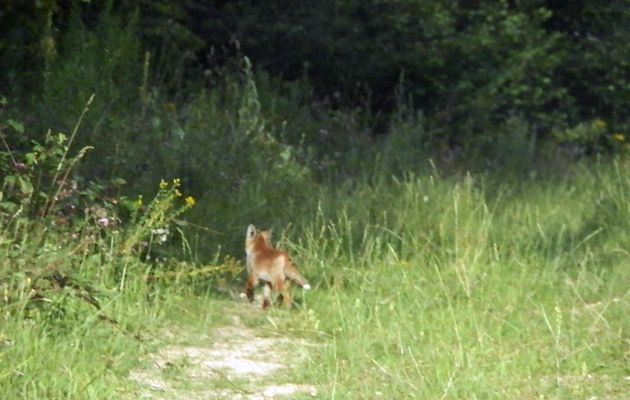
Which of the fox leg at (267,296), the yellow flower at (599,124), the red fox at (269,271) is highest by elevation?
the red fox at (269,271)

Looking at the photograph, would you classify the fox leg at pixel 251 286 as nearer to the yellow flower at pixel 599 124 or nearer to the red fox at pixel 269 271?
the red fox at pixel 269 271

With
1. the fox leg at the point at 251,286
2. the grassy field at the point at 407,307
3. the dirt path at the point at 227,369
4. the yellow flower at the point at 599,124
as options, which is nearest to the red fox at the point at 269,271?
the fox leg at the point at 251,286

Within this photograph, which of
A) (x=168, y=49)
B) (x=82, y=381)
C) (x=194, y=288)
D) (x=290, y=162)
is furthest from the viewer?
(x=168, y=49)

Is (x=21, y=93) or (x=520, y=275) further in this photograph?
(x=21, y=93)

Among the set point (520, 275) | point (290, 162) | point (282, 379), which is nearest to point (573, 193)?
point (290, 162)

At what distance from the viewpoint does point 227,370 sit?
6.29 meters

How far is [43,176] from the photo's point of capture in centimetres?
820

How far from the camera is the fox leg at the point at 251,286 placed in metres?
7.52

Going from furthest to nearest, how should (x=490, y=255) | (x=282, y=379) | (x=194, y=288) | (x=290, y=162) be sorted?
1. (x=290, y=162)
2. (x=490, y=255)
3. (x=194, y=288)
4. (x=282, y=379)

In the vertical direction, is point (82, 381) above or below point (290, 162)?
above

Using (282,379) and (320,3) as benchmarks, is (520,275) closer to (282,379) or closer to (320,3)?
(282,379)

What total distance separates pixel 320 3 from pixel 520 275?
635 cm

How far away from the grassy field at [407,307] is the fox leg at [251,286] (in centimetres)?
15

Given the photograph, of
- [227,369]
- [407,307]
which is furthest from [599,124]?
[227,369]
